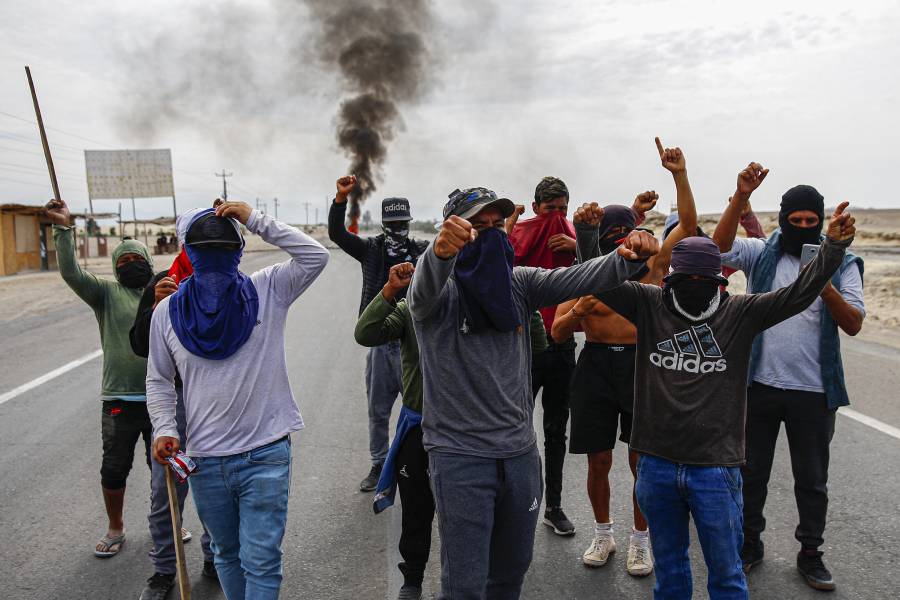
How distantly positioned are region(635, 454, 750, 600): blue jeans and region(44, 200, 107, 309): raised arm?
304cm

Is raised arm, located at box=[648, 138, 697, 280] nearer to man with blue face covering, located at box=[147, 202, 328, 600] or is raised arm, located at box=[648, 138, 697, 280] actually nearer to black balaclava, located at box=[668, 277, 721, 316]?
black balaclava, located at box=[668, 277, 721, 316]

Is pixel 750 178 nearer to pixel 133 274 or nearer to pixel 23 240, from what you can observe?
pixel 133 274

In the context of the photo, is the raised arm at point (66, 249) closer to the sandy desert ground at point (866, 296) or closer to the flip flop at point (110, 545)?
the flip flop at point (110, 545)

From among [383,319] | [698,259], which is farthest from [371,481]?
[698,259]

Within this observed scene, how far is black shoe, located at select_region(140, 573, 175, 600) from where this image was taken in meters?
3.65

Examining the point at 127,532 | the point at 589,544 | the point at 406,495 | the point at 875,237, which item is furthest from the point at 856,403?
the point at 875,237

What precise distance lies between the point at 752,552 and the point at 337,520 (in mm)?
2461

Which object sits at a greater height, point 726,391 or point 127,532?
point 726,391

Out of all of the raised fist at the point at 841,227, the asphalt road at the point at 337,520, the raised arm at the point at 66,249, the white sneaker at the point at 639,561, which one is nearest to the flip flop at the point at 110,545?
the asphalt road at the point at 337,520

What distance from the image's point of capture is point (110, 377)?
4062mm

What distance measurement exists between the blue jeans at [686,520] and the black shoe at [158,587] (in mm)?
2427

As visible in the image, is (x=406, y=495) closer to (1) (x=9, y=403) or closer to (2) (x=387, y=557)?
(2) (x=387, y=557)

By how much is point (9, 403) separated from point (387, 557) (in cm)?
534

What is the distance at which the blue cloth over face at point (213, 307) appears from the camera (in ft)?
9.30
